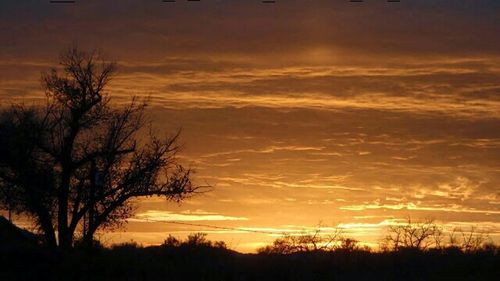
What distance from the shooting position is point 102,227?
45125mm

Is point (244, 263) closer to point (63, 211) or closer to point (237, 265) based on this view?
point (237, 265)

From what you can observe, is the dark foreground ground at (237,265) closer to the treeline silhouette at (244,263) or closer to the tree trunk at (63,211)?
the treeline silhouette at (244,263)

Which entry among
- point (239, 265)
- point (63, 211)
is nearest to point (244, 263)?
point (239, 265)

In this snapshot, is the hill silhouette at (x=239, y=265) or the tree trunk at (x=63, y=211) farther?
the tree trunk at (x=63, y=211)

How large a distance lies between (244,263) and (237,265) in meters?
0.54

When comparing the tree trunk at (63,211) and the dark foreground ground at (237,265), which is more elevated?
the tree trunk at (63,211)

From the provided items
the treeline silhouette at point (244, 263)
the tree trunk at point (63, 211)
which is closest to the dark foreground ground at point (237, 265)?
the treeline silhouette at point (244, 263)

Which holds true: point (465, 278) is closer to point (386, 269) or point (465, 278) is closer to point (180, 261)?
point (386, 269)

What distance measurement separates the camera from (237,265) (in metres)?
30.6

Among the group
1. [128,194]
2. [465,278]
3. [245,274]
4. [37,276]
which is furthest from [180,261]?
[128,194]

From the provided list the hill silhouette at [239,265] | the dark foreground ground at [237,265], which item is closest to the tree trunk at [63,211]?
the hill silhouette at [239,265]

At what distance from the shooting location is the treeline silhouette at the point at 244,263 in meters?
27.8

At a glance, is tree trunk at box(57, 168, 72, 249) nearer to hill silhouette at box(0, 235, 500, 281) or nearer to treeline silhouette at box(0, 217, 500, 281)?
treeline silhouette at box(0, 217, 500, 281)

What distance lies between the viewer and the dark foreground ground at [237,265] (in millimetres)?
27672
